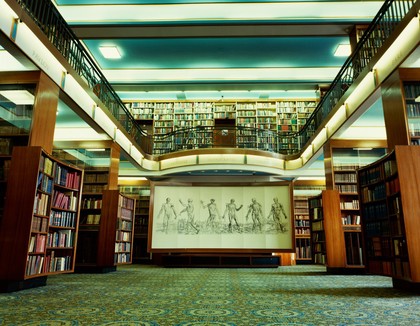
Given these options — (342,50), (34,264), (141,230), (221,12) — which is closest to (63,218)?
(34,264)

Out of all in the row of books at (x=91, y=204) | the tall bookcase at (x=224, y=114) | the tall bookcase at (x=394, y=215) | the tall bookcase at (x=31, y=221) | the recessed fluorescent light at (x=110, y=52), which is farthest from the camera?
the tall bookcase at (x=224, y=114)

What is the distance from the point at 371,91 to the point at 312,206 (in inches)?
165

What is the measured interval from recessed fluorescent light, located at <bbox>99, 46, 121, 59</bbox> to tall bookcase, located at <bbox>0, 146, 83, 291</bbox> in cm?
599

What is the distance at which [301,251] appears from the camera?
42.8ft

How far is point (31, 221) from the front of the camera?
4395 millimetres

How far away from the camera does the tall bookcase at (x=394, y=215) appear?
4098mm

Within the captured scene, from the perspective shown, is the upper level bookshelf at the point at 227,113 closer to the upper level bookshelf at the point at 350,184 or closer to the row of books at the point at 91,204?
the upper level bookshelf at the point at 350,184

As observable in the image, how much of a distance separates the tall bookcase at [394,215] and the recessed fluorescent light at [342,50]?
614 centimetres

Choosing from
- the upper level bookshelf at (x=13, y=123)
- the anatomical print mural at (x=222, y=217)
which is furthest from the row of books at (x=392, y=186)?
the upper level bookshelf at (x=13, y=123)

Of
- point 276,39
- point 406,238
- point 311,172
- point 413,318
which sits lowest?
point 413,318

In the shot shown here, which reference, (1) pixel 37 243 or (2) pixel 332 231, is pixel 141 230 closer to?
(2) pixel 332 231

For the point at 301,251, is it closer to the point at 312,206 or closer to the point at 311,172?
the point at 311,172

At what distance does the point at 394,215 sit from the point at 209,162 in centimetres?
747

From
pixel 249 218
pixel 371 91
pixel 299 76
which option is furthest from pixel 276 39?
pixel 249 218
